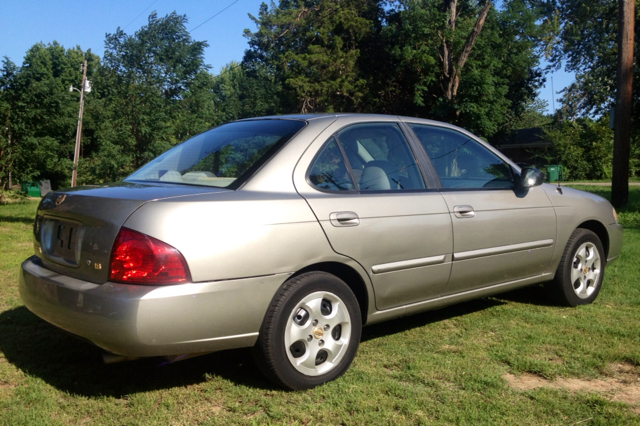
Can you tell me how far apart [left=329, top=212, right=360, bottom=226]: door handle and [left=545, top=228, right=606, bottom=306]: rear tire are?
244 cm

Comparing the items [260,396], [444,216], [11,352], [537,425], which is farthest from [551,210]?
[11,352]

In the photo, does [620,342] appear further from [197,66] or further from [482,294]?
[197,66]

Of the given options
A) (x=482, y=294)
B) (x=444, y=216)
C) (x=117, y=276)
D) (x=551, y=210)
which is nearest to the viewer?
(x=117, y=276)

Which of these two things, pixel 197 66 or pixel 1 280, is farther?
pixel 197 66

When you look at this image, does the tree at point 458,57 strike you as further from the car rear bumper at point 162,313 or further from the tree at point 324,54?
the car rear bumper at point 162,313

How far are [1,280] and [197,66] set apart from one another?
582 inches

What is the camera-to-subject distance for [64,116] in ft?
49.4

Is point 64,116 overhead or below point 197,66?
below

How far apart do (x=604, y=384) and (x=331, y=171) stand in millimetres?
2040

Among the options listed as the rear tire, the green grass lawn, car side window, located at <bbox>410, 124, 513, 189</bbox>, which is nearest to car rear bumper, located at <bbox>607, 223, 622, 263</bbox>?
the rear tire

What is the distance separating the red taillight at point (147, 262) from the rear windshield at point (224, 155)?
0.61 metres

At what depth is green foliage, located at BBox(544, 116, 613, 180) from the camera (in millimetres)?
39656

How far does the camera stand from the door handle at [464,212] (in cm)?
418

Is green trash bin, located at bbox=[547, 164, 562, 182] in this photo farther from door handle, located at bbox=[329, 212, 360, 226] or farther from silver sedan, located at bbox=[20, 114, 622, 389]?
door handle, located at bbox=[329, 212, 360, 226]
